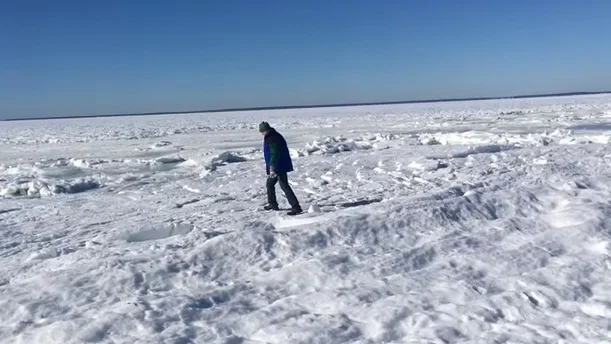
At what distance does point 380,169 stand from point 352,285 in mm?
7403

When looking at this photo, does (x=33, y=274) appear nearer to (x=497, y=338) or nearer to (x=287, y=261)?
(x=287, y=261)

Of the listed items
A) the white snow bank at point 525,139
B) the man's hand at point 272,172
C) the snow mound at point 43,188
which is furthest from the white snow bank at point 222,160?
the man's hand at point 272,172

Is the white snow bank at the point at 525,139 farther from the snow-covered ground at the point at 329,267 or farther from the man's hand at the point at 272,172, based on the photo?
the man's hand at the point at 272,172

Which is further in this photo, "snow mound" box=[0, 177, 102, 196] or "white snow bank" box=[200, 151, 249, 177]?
"white snow bank" box=[200, 151, 249, 177]

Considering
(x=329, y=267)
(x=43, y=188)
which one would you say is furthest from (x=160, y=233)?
(x=43, y=188)

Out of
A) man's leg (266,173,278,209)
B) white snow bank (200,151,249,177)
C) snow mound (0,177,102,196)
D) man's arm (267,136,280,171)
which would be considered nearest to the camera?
man's arm (267,136,280,171)

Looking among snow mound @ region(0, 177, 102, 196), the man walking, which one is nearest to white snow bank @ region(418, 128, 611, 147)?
the man walking

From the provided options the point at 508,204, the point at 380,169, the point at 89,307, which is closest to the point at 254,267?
the point at 89,307

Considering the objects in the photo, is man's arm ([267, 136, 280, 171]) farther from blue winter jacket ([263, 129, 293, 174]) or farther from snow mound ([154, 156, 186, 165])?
snow mound ([154, 156, 186, 165])

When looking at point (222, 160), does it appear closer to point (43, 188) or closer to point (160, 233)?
point (43, 188)

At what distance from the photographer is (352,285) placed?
4.51 m

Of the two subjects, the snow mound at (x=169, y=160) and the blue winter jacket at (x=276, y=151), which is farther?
the snow mound at (x=169, y=160)

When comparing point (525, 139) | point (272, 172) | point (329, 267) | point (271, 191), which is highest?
point (272, 172)

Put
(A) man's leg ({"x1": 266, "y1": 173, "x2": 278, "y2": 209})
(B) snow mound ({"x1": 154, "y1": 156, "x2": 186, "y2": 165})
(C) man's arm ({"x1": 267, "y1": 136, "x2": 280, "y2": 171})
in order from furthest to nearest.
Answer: (B) snow mound ({"x1": 154, "y1": 156, "x2": 186, "y2": 165}), (A) man's leg ({"x1": 266, "y1": 173, "x2": 278, "y2": 209}), (C) man's arm ({"x1": 267, "y1": 136, "x2": 280, "y2": 171})
